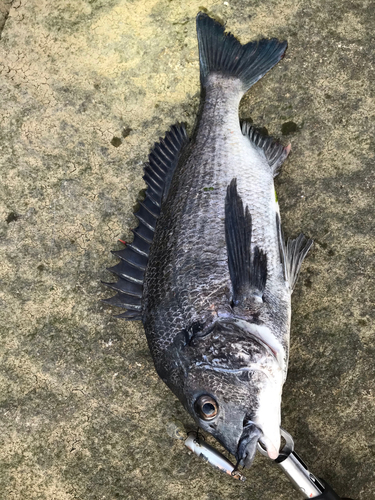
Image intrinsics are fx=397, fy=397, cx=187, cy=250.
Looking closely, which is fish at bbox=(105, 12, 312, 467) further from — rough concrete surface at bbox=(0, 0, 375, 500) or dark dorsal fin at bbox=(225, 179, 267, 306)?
rough concrete surface at bbox=(0, 0, 375, 500)

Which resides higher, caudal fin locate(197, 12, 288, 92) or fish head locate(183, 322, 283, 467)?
caudal fin locate(197, 12, 288, 92)

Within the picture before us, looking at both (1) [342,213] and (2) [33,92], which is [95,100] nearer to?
(2) [33,92]

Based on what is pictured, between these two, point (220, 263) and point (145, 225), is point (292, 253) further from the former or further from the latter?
point (145, 225)

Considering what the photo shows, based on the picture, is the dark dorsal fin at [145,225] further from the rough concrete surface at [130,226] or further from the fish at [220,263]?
the rough concrete surface at [130,226]

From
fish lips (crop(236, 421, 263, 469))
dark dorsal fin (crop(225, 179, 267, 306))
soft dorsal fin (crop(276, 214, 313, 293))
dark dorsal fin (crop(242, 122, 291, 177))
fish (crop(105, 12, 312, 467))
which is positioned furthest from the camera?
dark dorsal fin (crop(242, 122, 291, 177))

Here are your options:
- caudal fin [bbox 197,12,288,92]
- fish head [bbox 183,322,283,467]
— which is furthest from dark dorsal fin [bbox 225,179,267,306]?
caudal fin [bbox 197,12,288,92]

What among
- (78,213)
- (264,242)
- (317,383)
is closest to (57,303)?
(78,213)
